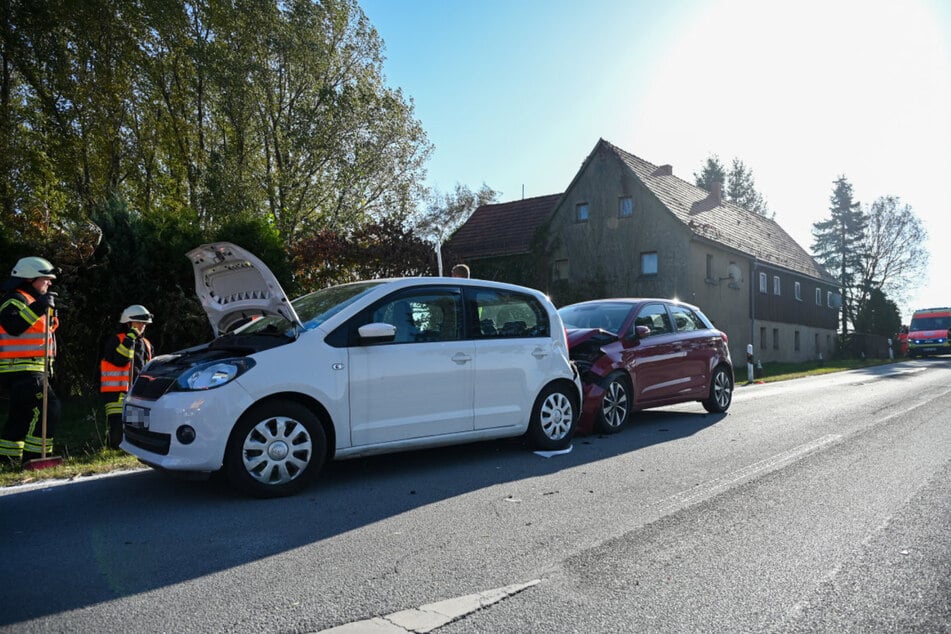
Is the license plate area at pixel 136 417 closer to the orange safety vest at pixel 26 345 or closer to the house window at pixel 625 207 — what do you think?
the orange safety vest at pixel 26 345

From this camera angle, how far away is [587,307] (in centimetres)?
998

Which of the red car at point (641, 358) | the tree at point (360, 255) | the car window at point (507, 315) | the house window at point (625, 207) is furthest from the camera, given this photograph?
the house window at point (625, 207)

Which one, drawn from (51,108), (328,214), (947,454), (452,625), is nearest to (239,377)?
(452,625)

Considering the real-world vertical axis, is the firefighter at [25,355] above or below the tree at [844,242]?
below


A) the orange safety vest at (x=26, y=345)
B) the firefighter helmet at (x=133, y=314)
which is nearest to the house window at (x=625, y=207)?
the firefighter helmet at (x=133, y=314)

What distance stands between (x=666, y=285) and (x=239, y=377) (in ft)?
88.0

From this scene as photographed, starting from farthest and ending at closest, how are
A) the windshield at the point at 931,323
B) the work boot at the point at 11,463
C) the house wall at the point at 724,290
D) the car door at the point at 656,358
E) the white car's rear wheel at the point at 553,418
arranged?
the windshield at the point at 931,323 → the house wall at the point at 724,290 → the car door at the point at 656,358 → the white car's rear wheel at the point at 553,418 → the work boot at the point at 11,463

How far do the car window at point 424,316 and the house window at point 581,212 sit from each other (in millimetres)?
26793

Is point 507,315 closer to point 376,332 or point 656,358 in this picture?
point 376,332

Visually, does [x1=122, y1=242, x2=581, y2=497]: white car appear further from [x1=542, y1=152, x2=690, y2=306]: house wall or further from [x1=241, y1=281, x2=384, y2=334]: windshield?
[x1=542, y1=152, x2=690, y2=306]: house wall

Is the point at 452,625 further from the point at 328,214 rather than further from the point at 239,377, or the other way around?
the point at 328,214

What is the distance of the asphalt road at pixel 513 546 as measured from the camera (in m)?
3.17

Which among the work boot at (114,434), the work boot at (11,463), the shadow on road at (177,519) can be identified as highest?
the work boot at (114,434)

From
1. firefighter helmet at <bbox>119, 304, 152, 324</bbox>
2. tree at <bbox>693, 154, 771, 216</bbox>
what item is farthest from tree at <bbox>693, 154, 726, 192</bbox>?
firefighter helmet at <bbox>119, 304, 152, 324</bbox>
